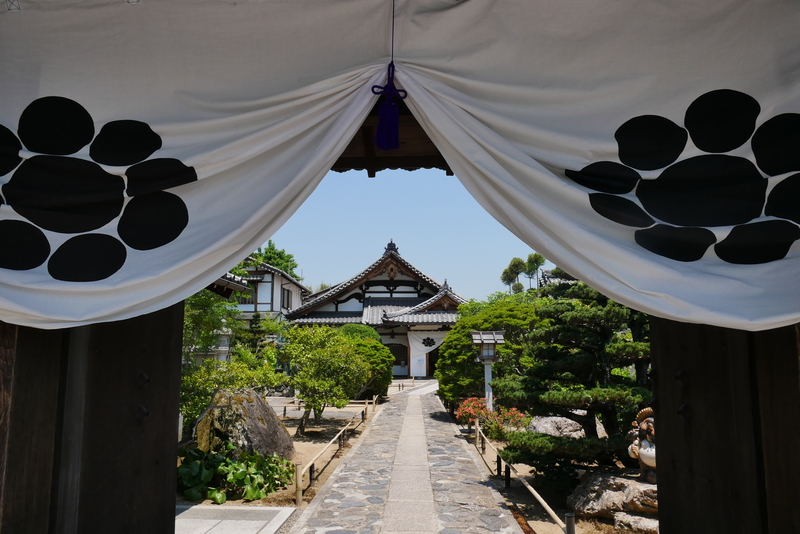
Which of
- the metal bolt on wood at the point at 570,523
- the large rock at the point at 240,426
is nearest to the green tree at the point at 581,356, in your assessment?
the metal bolt on wood at the point at 570,523

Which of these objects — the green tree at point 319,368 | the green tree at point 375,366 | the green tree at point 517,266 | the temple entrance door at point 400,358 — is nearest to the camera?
the green tree at point 319,368

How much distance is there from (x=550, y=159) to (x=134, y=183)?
1.72m

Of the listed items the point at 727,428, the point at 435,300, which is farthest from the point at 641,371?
the point at 435,300

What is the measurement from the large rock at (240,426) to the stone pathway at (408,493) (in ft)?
4.10

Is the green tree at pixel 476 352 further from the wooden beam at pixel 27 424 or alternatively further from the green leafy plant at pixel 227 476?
the wooden beam at pixel 27 424

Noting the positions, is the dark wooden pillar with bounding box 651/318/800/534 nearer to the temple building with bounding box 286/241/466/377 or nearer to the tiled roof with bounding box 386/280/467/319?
the temple building with bounding box 286/241/466/377

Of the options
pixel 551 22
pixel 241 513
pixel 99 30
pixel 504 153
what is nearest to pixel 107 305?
pixel 99 30

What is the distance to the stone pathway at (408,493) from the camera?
6.61 metres

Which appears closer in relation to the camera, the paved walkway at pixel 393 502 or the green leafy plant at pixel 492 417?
the paved walkway at pixel 393 502

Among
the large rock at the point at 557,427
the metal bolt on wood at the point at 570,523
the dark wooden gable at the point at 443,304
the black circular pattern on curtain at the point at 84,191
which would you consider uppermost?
the dark wooden gable at the point at 443,304

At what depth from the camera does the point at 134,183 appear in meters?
2.15

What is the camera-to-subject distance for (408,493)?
8.16 meters

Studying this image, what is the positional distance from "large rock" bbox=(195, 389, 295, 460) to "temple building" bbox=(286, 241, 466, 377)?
17.7 metres

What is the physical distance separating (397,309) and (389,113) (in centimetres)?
2755
